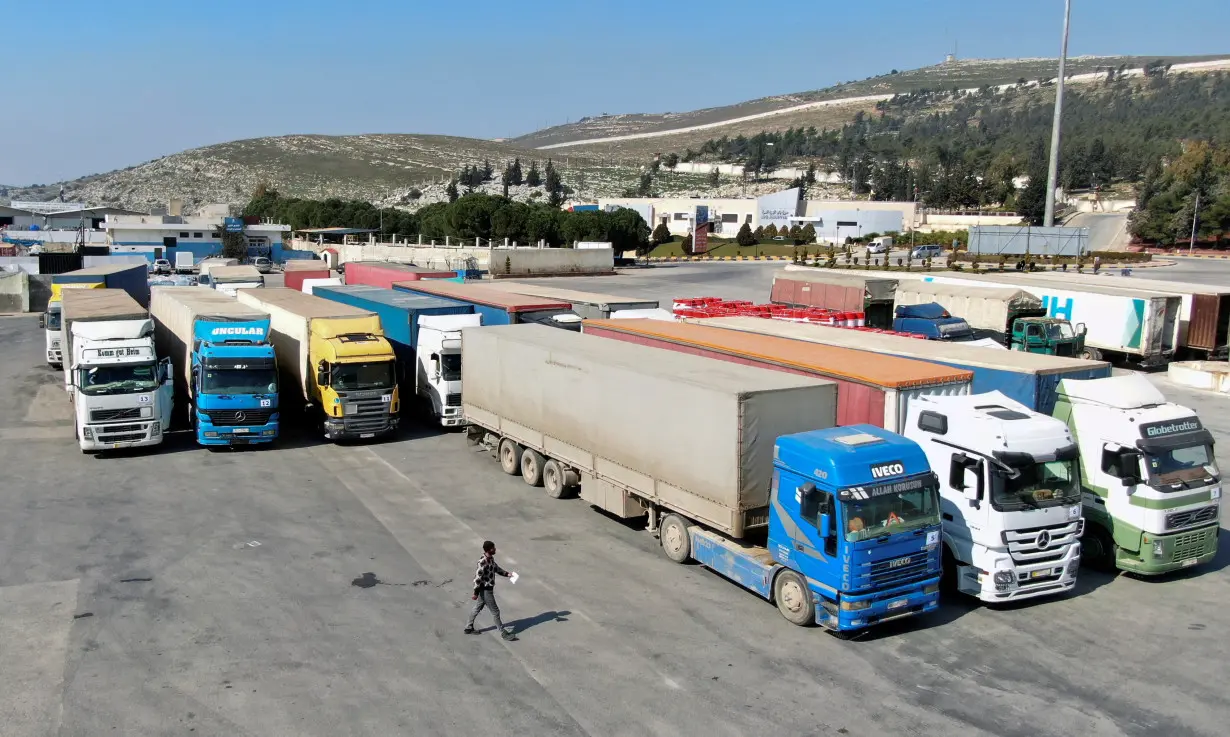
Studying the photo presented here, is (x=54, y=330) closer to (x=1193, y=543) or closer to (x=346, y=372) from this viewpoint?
(x=346, y=372)

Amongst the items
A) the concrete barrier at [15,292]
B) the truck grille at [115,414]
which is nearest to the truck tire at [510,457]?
the truck grille at [115,414]

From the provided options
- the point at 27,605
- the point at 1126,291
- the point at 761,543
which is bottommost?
the point at 27,605

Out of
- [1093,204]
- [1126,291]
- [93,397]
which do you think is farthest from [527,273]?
[1093,204]

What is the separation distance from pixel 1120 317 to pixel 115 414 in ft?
106

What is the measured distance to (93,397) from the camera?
20.6 m

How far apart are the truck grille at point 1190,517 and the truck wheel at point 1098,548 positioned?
88 cm

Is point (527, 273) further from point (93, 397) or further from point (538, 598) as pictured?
point (538, 598)

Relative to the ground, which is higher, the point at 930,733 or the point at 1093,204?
the point at 1093,204

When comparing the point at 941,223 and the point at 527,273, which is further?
the point at 941,223

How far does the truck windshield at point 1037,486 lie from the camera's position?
1268 cm

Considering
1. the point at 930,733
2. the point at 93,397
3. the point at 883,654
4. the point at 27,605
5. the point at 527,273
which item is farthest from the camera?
the point at 527,273

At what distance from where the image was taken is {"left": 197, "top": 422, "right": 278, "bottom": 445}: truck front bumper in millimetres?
21516

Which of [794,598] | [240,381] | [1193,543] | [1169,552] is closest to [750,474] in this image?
[794,598]

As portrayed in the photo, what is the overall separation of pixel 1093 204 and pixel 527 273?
86.2 metres
